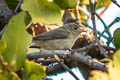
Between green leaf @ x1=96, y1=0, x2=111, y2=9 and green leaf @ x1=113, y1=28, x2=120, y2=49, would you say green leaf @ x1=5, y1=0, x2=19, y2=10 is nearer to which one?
green leaf @ x1=96, y1=0, x2=111, y2=9

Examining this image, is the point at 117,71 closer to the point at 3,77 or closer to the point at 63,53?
the point at 3,77

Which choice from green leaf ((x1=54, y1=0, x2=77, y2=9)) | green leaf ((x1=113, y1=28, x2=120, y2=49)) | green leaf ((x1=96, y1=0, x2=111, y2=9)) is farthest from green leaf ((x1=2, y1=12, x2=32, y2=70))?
green leaf ((x1=96, y1=0, x2=111, y2=9))

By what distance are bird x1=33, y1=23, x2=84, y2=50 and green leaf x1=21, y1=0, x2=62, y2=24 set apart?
0.81 meters

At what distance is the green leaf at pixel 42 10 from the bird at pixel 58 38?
2.65 ft

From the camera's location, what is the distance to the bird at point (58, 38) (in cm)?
379

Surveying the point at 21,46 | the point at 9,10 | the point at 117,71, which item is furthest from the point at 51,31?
the point at 117,71

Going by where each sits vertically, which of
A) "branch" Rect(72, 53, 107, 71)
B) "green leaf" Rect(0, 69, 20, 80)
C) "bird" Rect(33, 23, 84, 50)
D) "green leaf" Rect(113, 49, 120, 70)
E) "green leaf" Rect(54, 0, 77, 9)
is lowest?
"bird" Rect(33, 23, 84, 50)

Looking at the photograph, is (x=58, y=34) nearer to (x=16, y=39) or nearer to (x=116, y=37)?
(x=116, y=37)

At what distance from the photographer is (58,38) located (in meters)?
4.34

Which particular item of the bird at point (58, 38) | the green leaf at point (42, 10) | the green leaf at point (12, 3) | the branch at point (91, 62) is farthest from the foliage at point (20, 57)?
the bird at point (58, 38)

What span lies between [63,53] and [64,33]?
2254mm

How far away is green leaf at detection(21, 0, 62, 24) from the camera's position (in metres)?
2.67

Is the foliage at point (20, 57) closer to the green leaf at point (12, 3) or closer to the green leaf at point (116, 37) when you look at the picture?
the green leaf at point (116, 37)

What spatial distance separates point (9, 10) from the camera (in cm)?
331
